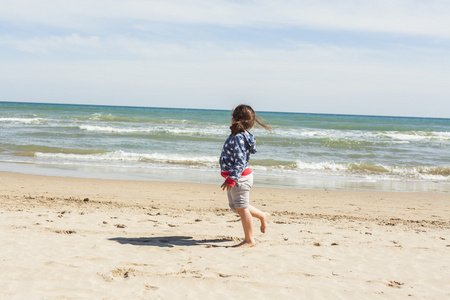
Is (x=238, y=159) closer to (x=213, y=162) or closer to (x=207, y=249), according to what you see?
(x=207, y=249)

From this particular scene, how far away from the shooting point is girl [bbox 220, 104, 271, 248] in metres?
4.33

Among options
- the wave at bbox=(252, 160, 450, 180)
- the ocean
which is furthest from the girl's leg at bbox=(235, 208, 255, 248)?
the wave at bbox=(252, 160, 450, 180)

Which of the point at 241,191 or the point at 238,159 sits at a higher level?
the point at 238,159

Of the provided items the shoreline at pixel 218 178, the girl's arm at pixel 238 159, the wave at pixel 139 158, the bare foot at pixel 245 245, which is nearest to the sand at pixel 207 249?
the bare foot at pixel 245 245

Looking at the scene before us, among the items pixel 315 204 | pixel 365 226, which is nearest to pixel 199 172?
pixel 315 204

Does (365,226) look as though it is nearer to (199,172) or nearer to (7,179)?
(199,172)

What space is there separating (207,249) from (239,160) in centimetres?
103

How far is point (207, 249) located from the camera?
446 cm

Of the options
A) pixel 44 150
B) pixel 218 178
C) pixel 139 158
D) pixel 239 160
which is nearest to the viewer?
pixel 239 160

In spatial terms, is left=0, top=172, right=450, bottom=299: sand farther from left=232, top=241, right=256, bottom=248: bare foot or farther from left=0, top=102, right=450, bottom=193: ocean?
left=0, top=102, right=450, bottom=193: ocean

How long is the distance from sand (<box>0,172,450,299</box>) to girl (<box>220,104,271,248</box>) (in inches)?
19.1

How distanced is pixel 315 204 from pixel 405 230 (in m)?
2.23

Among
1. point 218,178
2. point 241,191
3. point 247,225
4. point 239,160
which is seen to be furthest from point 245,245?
point 218,178

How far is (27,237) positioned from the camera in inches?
177
